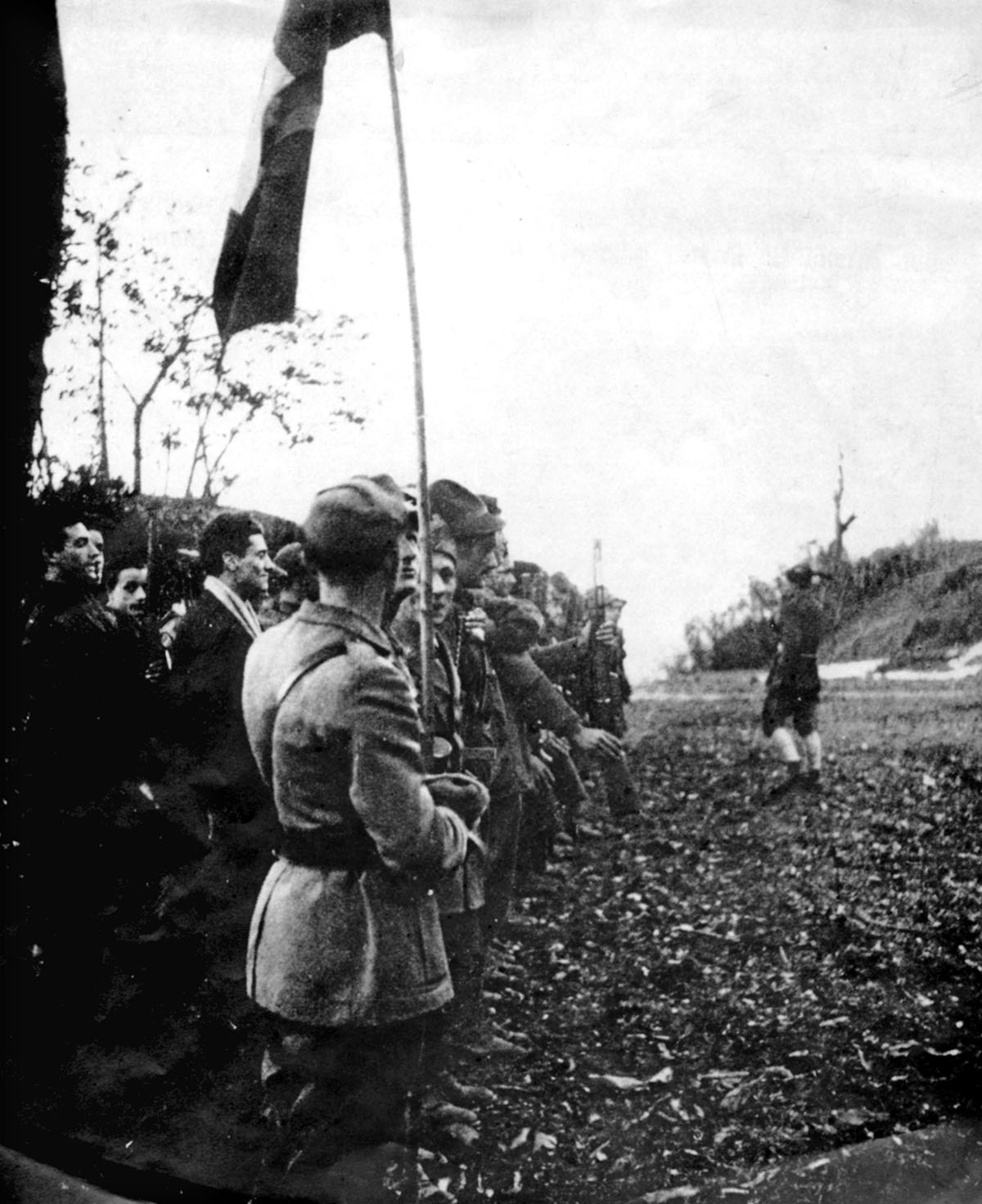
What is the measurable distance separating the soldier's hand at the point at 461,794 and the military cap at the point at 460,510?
638 mm

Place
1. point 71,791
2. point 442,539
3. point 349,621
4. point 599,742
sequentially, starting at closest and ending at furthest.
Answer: point 349,621 → point 442,539 → point 599,742 → point 71,791

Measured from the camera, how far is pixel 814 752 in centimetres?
285

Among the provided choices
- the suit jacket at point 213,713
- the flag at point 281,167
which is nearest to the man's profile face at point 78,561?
the suit jacket at point 213,713

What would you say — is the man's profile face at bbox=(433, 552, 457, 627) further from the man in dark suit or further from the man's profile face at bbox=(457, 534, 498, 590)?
the man in dark suit

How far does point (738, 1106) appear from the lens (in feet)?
8.81

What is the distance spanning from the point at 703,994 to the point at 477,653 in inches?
42.1

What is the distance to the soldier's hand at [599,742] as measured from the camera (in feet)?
9.59

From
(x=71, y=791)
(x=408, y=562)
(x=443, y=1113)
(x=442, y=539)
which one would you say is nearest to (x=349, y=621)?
(x=408, y=562)

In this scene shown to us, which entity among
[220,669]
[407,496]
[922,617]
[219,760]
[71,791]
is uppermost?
[407,496]

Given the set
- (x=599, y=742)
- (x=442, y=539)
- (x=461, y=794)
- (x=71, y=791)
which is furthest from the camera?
(x=71, y=791)

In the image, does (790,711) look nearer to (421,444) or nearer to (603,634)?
(603,634)

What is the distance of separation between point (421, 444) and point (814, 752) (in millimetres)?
1313

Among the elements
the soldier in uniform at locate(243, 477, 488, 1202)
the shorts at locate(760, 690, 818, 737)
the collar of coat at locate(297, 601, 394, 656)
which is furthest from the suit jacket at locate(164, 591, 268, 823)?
the shorts at locate(760, 690, 818, 737)

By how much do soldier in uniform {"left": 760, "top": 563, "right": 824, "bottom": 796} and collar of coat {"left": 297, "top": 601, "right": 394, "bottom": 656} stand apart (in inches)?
41.2
